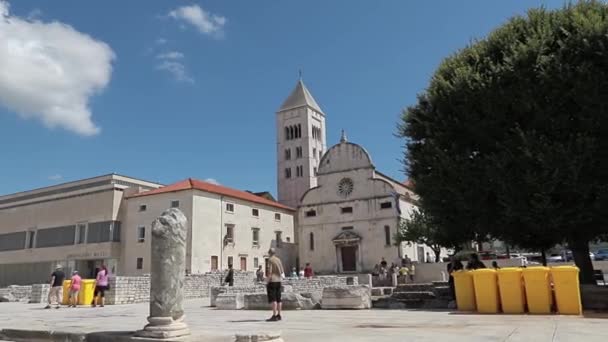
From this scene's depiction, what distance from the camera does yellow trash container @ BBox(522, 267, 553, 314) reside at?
1220 cm

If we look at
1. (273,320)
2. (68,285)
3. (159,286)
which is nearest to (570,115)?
(273,320)

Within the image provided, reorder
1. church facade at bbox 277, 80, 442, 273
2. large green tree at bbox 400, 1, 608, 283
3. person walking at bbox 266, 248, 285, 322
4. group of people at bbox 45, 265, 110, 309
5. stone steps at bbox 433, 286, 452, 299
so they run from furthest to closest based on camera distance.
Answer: church facade at bbox 277, 80, 442, 273, group of people at bbox 45, 265, 110, 309, stone steps at bbox 433, 286, 452, 299, large green tree at bbox 400, 1, 608, 283, person walking at bbox 266, 248, 285, 322

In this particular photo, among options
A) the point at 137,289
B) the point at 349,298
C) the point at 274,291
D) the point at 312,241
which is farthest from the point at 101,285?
the point at 312,241

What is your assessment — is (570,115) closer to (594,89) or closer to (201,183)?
(594,89)

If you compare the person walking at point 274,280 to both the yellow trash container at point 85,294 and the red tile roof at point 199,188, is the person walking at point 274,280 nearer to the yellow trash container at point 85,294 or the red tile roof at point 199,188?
the yellow trash container at point 85,294

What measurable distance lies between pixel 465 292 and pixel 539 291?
2178 millimetres

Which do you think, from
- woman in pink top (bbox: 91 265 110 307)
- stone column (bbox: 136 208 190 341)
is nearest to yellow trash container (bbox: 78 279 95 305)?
woman in pink top (bbox: 91 265 110 307)

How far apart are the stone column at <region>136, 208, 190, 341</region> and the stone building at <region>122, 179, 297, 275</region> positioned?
32109 millimetres

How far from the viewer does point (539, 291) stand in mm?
12281

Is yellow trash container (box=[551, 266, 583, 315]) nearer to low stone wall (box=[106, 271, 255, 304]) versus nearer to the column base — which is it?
the column base

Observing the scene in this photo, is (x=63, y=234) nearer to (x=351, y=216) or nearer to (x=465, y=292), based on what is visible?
(x=351, y=216)

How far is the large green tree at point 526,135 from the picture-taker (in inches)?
590

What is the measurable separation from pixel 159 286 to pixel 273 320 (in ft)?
14.5

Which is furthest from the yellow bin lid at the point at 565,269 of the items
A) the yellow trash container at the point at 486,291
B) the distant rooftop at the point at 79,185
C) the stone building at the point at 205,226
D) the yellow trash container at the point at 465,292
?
the distant rooftop at the point at 79,185
